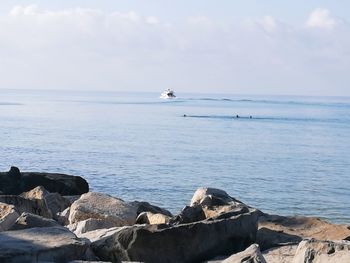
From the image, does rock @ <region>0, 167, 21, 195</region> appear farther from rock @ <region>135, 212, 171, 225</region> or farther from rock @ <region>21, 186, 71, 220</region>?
rock @ <region>135, 212, 171, 225</region>

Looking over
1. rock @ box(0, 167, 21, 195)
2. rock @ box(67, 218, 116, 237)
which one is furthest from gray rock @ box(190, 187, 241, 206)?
rock @ box(0, 167, 21, 195)

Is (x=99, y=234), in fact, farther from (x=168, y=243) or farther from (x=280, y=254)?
(x=280, y=254)

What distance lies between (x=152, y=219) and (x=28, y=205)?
1.85m

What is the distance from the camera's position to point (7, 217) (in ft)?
29.1

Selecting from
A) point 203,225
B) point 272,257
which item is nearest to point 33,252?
point 203,225

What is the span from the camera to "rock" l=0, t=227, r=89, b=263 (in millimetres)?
7035

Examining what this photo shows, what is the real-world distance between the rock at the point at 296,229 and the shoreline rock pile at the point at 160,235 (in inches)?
0.5

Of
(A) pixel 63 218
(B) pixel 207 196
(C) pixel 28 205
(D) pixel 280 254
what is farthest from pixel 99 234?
(A) pixel 63 218

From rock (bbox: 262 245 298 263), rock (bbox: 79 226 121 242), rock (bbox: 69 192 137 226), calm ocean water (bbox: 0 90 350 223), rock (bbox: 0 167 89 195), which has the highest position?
rock (bbox: 79 226 121 242)

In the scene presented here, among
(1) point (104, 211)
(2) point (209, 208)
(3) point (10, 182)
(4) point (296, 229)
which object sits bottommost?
(3) point (10, 182)

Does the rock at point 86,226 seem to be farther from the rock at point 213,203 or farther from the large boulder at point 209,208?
the rock at point 213,203

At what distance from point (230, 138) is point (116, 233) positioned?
4177 centimetres

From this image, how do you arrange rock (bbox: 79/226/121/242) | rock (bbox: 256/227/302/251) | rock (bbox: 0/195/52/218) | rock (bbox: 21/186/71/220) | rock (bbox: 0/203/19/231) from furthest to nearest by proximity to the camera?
rock (bbox: 21/186/71/220), rock (bbox: 0/195/52/218), rock (bbox: 256/227/302/251), rock (bbox: 0/203/19/231), rock (bbox: 79/226/121/242)

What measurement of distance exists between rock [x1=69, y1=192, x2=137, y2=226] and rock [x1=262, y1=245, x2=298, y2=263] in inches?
107
